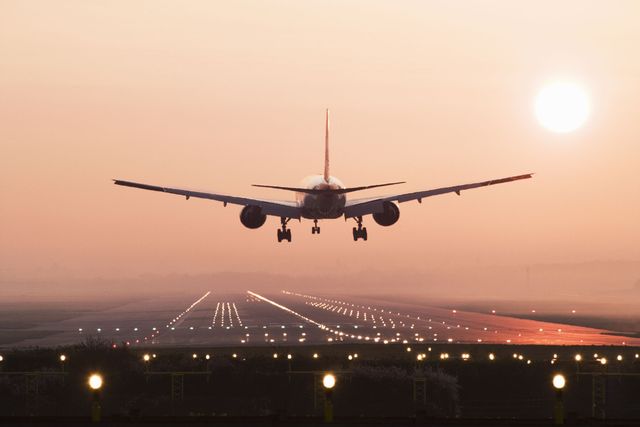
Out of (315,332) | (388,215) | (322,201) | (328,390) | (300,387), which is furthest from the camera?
(315,332)

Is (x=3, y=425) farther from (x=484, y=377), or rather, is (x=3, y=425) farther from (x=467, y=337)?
(x=467, y=337)

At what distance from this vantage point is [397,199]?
88750mm

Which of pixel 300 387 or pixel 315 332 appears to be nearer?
pixel 300 387

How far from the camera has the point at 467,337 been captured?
472 feet

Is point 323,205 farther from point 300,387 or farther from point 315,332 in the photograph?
point 315,332

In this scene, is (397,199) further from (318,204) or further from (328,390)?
(328,390)

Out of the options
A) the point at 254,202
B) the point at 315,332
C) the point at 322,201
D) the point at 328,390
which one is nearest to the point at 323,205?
the point at 322,201

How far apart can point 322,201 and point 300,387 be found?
14.5m

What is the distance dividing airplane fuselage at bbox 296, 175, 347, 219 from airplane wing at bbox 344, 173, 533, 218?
1.05 meters

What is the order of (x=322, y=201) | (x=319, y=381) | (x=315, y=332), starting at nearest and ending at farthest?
(x=319, y=381) < (x=322, y=201) < (x=315, y=332)

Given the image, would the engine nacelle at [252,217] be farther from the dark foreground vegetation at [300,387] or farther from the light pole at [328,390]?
the light pole at [328,390]

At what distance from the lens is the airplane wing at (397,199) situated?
8575cm

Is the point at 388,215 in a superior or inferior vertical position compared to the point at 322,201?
inferior

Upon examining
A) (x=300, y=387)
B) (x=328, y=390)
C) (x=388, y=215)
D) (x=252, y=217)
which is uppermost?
(x=388, y=215)
